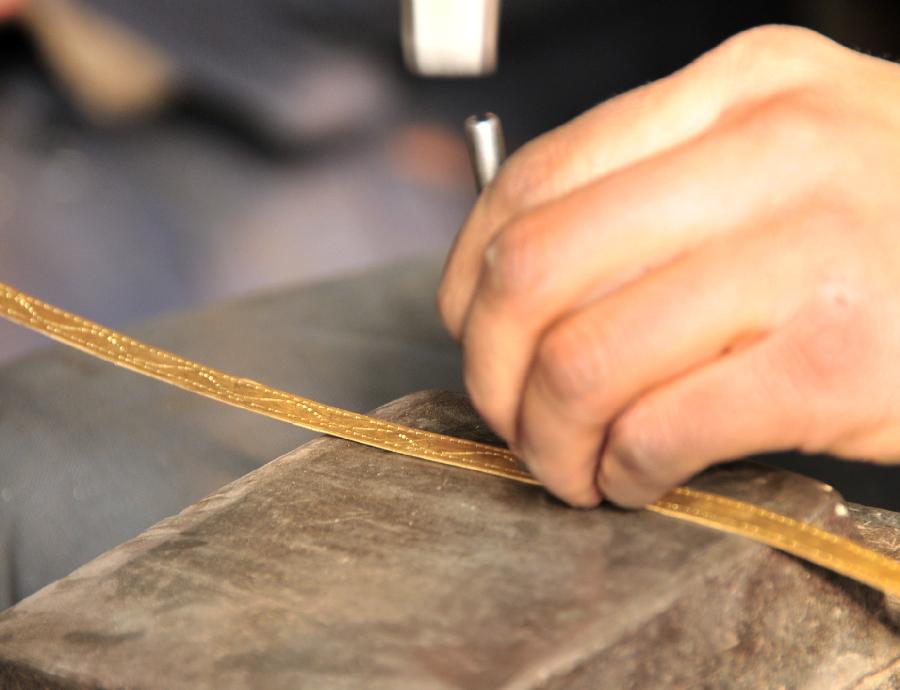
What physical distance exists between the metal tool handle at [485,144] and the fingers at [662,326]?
184 mm

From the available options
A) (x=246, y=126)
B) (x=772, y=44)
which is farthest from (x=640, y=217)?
(x=246, y=126)

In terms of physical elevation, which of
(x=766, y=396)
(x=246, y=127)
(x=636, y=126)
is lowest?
(x=246, y=127)

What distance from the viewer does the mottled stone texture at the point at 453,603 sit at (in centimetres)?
50

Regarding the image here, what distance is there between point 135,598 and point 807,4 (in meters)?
1.28

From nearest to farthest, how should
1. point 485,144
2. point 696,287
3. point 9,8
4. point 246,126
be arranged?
point 696,287 < point 485,144 < point 9,8 < point 246,126

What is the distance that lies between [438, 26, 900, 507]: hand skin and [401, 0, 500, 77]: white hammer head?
0.14 meters

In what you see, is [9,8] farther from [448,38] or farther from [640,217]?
[640,217]

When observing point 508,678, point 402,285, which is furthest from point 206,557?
point 402,285

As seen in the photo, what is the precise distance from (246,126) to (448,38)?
1.34 metres

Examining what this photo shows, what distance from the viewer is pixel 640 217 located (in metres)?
0.52

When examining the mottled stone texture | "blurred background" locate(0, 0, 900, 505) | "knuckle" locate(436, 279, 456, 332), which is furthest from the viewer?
"blurred background" locate(0, 0, 900, 505)

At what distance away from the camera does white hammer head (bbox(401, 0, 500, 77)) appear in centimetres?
69

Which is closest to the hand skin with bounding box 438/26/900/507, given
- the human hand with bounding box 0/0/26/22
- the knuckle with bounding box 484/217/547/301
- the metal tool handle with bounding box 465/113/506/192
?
the knuckle with bounding box 484/217/547/301

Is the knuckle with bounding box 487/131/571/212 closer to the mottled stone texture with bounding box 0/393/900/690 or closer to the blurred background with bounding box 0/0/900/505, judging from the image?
the mottled stone texture with bounding box 0/393/900/690
